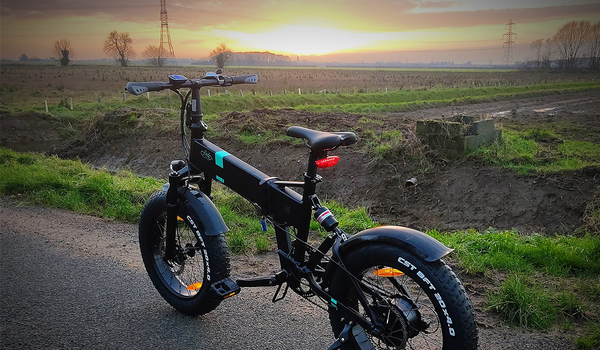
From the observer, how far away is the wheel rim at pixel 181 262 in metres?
4.04

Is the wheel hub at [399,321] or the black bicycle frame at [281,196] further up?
the black bicycle frame at [281,196]

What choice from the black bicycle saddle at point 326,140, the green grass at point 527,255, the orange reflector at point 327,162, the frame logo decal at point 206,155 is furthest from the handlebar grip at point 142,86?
the green grass at point 527,255

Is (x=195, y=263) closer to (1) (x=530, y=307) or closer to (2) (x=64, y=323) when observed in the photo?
(2) (x=64, y=323)

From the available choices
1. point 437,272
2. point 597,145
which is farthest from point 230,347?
point 597,145

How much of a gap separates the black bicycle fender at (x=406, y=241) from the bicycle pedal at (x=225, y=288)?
3.55 feet

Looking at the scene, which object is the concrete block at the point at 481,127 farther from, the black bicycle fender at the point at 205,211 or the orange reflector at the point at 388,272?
the orange reflector at the point at 388,272

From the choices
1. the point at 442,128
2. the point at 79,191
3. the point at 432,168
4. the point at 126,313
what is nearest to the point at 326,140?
the point at 126,313

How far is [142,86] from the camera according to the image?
3488 millimetres

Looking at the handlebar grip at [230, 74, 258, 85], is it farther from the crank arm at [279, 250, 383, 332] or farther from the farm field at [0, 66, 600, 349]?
the farm field at [0, 66, 600, 349]

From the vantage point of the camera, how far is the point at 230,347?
3443mm

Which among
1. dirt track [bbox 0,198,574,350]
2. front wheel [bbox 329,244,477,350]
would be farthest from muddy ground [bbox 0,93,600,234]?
front wheel [bbox 329,244,477,350]

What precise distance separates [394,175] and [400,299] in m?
7.60

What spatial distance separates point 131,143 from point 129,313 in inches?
518

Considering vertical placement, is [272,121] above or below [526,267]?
above
